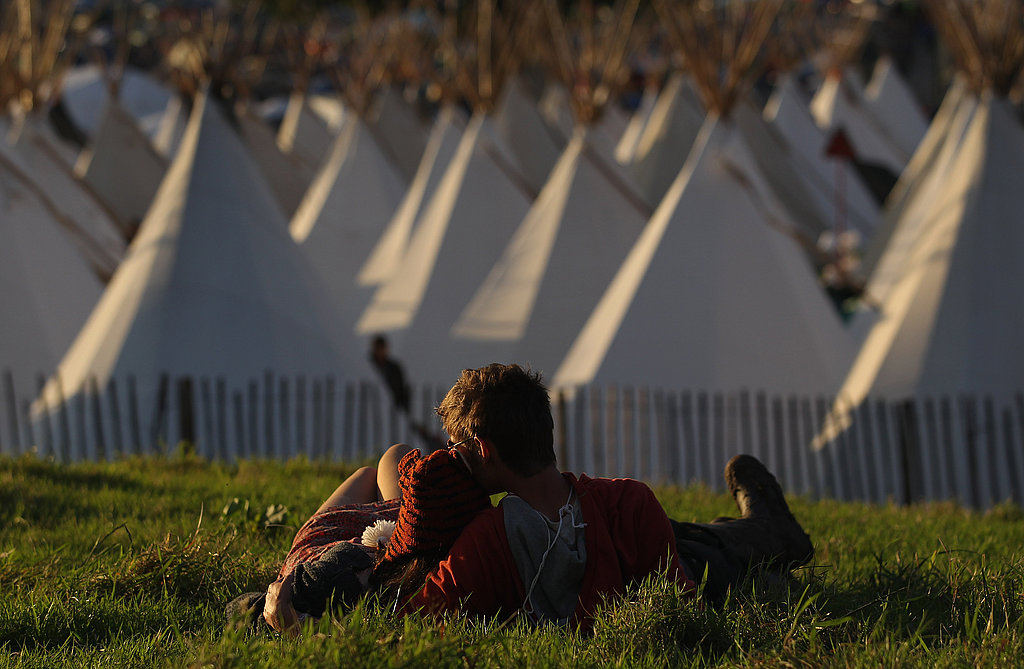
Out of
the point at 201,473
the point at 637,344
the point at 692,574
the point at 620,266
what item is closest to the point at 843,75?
the point at 620,266

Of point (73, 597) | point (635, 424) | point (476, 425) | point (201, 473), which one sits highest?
point (476, 425)

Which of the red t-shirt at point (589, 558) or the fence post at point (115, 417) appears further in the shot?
the fence post at point (115, 417)

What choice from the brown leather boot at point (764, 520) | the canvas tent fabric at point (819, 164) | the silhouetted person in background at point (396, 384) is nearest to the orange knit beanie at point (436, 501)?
the brown leather boot at point (764, 520)

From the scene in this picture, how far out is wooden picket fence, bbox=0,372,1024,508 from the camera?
6828 millimetres

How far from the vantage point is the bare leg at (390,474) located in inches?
117

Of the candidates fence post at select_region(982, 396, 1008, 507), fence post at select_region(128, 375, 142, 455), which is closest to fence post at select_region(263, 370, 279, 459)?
fence post at select_region(128, 375, 142, 455)

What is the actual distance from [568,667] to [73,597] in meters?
1.35

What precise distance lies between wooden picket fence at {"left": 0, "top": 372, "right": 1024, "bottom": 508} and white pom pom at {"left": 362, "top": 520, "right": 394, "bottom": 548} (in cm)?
404

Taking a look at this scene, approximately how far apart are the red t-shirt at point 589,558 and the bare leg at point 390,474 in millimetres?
518

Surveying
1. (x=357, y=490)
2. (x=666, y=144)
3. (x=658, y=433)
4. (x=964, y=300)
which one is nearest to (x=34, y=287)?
(x=658, y=433)

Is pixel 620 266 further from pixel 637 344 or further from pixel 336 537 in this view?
pixel 336 537

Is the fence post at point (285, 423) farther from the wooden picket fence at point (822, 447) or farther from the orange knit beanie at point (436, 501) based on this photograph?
the orange knit beanie at point (436, 501)

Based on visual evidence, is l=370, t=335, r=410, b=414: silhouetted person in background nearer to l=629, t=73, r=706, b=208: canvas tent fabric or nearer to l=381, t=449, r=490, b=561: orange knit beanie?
l=381, t=449, r=490, b=561: orange knit beanie

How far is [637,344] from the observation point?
7.80 m
